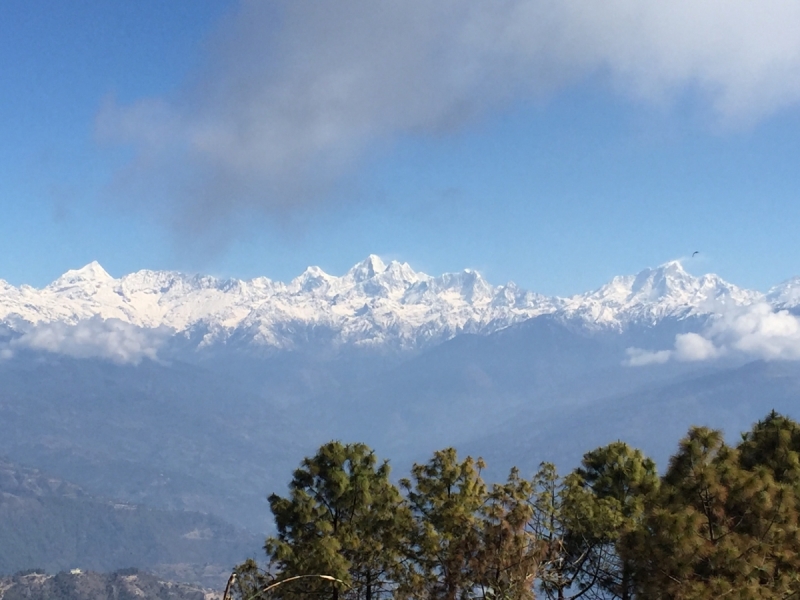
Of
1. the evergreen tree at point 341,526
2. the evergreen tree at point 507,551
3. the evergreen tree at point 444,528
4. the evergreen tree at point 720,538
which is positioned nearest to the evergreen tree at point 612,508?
the evergreen tree at point 720,538

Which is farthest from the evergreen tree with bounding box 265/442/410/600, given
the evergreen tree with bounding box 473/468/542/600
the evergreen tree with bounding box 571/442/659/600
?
the evergreen tree with bounding box 571/442/659/600

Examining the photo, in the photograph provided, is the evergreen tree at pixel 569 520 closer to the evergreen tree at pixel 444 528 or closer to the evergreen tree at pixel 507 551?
the evergreen tree at pixel 507 551

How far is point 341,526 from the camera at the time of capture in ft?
124

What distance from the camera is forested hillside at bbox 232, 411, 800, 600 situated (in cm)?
2523

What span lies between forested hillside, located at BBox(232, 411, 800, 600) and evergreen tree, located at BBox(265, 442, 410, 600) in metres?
0.06

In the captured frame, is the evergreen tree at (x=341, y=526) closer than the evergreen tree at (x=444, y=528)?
No

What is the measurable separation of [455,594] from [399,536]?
168 inches

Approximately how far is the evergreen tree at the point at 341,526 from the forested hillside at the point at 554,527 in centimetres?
6

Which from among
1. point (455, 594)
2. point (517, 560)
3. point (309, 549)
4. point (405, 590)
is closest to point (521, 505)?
point (517, 560)

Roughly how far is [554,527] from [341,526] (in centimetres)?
952

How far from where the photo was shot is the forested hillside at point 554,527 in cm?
2523

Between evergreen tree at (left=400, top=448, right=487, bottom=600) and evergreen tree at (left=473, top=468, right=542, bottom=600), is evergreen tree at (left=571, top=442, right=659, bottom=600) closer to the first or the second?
evergreen tree at (left=473, top=468, right=542, bottom=600)

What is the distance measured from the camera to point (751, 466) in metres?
32.7

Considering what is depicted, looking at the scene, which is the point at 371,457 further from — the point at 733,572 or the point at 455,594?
the point at 733,572
